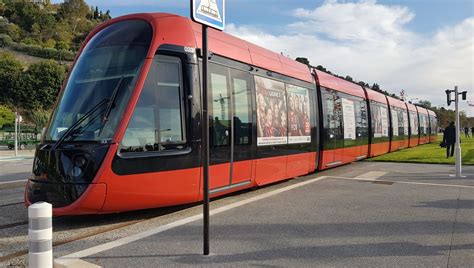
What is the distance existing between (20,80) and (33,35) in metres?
74.4

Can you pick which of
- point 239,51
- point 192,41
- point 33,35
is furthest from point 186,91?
point 33,35

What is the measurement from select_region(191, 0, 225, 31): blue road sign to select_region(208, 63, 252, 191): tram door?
275 centimetres

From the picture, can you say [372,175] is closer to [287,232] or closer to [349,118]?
[349,118]

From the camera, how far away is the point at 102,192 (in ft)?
20.2

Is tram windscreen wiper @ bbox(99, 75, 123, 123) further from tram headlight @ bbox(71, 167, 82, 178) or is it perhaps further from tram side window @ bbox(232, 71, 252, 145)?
tram side window @ bbox(232, 71, 252, 145)

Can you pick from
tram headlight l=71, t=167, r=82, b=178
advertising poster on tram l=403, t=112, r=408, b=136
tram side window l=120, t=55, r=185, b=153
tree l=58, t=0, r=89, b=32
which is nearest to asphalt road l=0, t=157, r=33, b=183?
tram headlight l=71, t=167, r=82, b=178

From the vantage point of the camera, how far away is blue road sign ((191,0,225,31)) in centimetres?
456

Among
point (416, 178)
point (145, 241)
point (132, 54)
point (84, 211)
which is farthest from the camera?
point (416, 178)

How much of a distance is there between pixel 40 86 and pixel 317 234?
2971 inches

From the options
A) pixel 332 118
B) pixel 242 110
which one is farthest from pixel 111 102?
pixel 332 118

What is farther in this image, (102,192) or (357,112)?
(357,112)

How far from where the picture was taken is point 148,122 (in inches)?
262

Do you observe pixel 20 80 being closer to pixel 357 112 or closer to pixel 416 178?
pixel 357 112

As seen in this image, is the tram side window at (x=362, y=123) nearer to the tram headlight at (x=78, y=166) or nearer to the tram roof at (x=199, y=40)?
the tram roof at (x=199, y=40)
